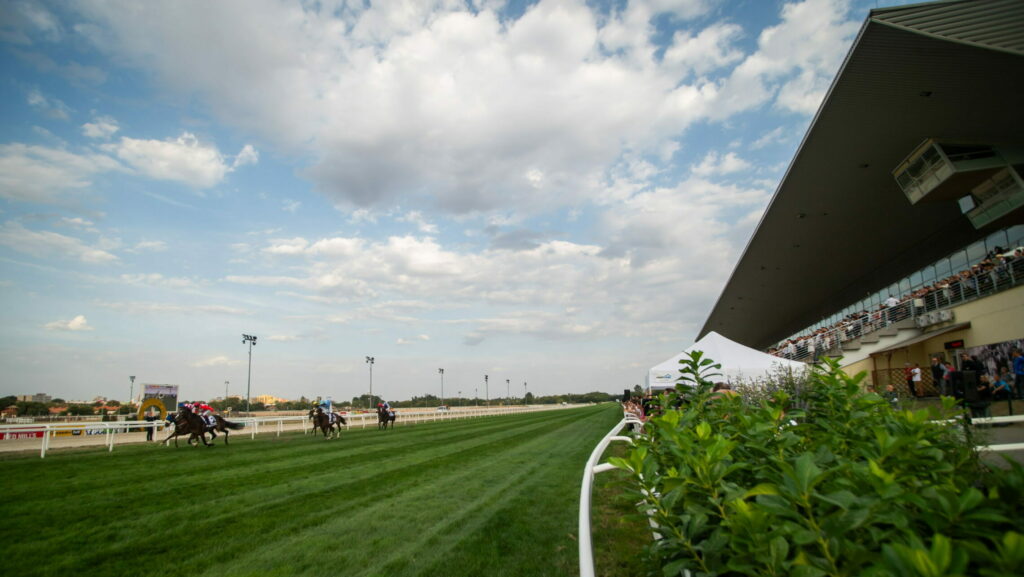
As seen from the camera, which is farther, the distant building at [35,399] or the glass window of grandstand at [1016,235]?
the distant building at [35,399]

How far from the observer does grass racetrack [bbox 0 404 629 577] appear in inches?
184

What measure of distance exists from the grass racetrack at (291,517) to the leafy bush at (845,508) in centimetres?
338

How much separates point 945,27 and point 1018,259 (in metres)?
8.81

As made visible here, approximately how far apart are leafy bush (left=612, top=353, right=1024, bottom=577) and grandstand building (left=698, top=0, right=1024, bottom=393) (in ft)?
40.3

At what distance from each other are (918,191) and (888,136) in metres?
2.22

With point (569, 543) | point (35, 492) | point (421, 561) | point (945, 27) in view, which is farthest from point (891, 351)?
point (35, 492)

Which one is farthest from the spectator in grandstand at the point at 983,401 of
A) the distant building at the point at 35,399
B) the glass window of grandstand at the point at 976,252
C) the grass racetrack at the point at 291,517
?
the distant building at the point at 35,399

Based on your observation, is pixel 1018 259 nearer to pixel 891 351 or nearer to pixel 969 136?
pixel 969 136

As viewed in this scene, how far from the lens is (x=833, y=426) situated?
85.7 inches

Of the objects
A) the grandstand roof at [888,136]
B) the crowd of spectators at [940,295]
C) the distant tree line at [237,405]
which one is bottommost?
the distant tree line at [237,405]

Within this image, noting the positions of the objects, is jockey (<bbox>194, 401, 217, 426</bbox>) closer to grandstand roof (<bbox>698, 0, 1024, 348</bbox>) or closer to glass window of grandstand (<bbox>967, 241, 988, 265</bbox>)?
grandstand roof (<bbox>698, 0, 1024, 348</bbox>)

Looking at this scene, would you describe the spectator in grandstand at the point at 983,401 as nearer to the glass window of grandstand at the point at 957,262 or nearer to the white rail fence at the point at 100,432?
the glass window of grandstand at the point at 957,262

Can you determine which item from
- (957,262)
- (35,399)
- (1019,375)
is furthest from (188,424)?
(35,399)

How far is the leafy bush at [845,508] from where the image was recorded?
0.93 metres
